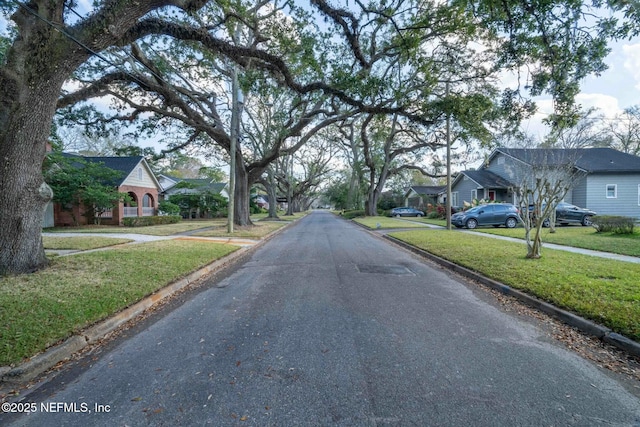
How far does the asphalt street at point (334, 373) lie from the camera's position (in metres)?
2.45

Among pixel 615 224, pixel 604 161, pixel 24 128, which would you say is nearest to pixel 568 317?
pixel 24 128

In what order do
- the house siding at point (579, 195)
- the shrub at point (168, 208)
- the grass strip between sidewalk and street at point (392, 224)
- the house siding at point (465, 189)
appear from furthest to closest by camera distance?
the house siding at point (465, 189)
the shrub at point (168, 208)
the house siding at point (579, 195)
the grass strip between sidewalk and street at point (392, 224)

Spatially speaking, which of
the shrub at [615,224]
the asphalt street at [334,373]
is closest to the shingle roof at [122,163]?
the asphalt street at [334,373]

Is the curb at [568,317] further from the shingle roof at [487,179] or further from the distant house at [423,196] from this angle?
the distant house at [423,196]

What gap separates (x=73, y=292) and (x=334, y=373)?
467cm

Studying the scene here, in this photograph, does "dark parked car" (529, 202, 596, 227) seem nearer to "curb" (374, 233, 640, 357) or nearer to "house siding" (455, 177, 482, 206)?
"house siding" (455, 177, 482, 206)

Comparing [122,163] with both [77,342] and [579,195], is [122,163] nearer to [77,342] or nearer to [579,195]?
[77,342]

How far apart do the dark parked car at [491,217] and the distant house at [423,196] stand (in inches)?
861

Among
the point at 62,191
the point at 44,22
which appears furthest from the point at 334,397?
the point at 62,191

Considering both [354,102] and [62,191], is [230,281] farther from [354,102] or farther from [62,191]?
[62,191]

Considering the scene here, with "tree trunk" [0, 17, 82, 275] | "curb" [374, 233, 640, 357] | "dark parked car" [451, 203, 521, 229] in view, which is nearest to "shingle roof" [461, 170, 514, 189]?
"dark parked car" [451, 203, 521, 229]

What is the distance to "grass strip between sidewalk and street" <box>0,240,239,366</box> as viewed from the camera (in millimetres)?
3625

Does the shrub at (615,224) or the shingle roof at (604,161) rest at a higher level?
the shingle roof at (604,161)

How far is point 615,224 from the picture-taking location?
1373 centimetres
